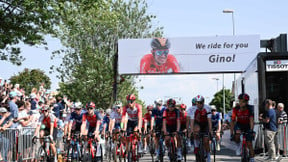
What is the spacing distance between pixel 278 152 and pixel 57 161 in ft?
22.2

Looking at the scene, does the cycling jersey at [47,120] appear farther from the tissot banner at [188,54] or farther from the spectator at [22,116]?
the tissot banner at [188,54]

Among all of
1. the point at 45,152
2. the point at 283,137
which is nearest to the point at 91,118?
the point at 45,152

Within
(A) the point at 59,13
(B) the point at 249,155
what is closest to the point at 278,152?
(B) the point at 249,155

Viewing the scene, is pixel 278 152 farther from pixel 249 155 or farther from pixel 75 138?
Result: pixel 75 138

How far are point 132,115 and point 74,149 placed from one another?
2113 millimetres

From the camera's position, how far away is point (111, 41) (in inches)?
1566

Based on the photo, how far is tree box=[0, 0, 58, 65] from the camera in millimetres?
21195

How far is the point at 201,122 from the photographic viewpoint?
13836 mm

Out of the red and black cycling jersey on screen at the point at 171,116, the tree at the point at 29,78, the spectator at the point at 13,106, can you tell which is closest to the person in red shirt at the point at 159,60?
the red and black cycling jersey on screen at the point at 171,116

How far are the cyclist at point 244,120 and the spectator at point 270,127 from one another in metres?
3.67

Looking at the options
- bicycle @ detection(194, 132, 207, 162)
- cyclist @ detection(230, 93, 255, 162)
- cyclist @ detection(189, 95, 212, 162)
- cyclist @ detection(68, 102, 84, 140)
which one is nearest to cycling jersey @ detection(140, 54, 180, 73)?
cyclist @ detection(68, 102, 84, 140)

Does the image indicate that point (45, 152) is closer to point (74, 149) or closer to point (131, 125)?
point (74, 149)

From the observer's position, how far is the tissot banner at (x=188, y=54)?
32312mm

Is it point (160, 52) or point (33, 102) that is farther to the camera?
point (160, 52)
